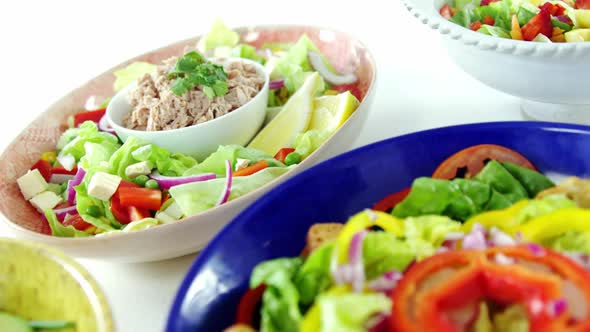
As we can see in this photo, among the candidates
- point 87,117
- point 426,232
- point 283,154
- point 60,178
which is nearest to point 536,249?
point 426,232

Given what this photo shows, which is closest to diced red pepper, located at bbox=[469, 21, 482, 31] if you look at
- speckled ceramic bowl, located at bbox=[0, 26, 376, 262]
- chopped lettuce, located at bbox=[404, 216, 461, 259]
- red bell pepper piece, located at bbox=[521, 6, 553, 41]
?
red bell pepper piece, located at bbox=[521, 6, 553, 41]

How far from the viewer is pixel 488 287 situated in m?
0.86

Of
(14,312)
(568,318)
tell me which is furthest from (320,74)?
(568,318)

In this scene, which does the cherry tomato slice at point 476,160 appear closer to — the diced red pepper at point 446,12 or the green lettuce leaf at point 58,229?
the diced red pepper at point 446,12

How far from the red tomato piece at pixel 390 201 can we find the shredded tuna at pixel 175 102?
690 mm

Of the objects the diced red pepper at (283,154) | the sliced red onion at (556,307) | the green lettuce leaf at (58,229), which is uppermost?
the sliced red onion at (556,307)

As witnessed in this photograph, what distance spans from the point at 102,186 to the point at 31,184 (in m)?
0.26

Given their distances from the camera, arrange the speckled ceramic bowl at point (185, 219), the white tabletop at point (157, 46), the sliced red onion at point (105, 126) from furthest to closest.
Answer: the sliced red onion at point (105, 126)
the white tabletop at point (157, 46)
the speckled ceramic bowl at point (185, 219)

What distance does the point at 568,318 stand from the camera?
776 mm

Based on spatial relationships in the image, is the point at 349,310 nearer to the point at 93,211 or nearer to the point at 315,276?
the point at 315,276

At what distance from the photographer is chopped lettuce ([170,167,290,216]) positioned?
4.60 ft

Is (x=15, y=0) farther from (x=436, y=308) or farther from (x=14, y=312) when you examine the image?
(x=436, y=308)

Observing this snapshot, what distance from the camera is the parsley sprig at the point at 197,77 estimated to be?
1690mm

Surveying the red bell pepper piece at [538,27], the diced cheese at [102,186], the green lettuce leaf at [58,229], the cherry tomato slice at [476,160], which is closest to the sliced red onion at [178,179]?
the diced cheese at [102,186]
